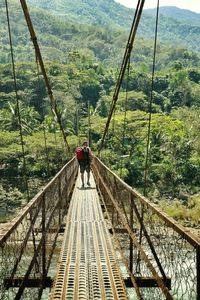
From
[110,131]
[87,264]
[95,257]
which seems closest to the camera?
[87,264]

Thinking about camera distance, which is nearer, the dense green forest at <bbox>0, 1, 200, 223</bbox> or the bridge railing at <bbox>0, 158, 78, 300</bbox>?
the bridge railing at <bbox>0, 158, 78, 300</bbox>

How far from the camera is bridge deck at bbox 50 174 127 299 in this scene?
11.1 feet

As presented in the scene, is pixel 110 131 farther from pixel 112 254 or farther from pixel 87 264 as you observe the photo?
pixel 87 264

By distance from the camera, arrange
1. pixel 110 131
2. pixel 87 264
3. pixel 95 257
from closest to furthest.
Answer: pixel 87 264
pixel 95 257
pixel 110 131

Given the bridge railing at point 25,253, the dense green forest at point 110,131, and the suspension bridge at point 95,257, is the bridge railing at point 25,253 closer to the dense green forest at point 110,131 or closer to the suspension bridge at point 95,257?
the suspension bridge at point 95,257

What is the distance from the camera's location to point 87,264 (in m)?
4.09

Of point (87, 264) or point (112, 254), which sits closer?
point (87, 264)

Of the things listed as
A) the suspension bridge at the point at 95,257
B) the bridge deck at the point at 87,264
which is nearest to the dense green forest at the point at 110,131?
the bridge deck at the point at 87,264

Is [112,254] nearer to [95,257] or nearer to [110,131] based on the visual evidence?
[95,257]

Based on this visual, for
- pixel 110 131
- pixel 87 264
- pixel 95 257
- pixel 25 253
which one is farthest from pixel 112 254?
pixel 110 131

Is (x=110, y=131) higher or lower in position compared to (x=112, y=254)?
higher

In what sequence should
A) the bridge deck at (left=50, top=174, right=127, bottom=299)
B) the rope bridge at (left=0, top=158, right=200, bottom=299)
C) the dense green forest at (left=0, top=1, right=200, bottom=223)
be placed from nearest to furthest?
the rope bridge at (left=0, top=158, right=200, bottom=299)
the bridge deck at (left=50, top=174, right=127, bottom=299)
the dense green forest at (left=0, top=1, right=200, bottom=223)

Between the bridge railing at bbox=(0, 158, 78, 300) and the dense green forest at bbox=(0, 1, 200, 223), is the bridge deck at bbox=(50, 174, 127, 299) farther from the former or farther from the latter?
the dense green forest at bbox=(0, 1, 200, 223)

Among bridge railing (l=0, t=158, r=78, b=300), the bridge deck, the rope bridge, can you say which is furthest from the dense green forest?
bridge railing (l=0, t=158, r=78, b=300)
